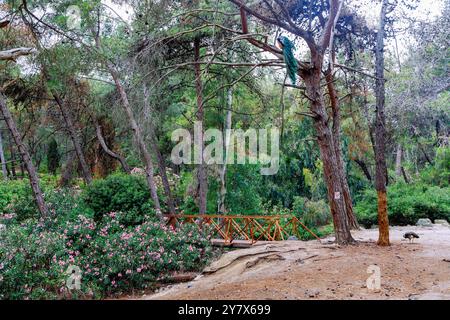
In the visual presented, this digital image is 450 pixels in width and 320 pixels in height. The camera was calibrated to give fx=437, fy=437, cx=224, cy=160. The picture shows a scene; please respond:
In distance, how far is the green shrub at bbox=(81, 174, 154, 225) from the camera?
11.1 m

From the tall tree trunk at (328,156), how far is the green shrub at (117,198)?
459 centimetres

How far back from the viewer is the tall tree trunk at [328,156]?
909 centimetres

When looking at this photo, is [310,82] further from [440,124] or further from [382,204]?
[440,124]

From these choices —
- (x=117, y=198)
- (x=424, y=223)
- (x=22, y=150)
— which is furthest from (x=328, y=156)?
(x=424, y=223)

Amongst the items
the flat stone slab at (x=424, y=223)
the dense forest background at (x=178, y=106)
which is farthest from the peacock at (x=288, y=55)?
the flat stone slab at (x=424, y=223)

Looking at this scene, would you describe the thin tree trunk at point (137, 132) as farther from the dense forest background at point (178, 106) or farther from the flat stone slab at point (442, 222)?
the flat stone slab at point (442, 222)

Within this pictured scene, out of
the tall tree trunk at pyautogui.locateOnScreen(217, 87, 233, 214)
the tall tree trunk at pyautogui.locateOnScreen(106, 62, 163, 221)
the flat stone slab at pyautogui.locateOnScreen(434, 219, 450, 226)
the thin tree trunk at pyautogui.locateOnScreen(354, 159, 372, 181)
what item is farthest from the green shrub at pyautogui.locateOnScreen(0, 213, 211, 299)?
the thin tree trunk at pyautogui.locateOnScreen(354, 159, 372, 181)

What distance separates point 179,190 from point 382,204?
10081 mm

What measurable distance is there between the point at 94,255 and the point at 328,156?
205 inches

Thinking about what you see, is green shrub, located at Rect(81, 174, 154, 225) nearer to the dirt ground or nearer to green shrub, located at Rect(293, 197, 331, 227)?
the dirt ground
